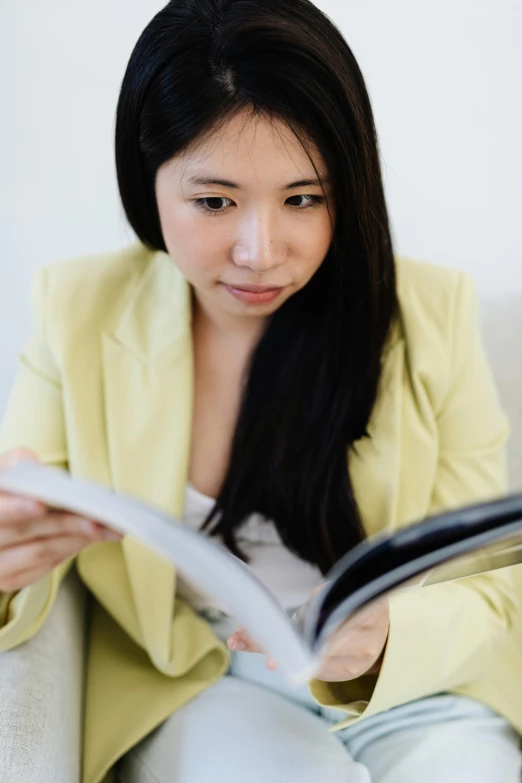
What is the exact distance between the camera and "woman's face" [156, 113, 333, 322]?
0.82 m

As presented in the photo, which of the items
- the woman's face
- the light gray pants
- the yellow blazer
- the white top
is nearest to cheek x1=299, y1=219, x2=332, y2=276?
the woman's face

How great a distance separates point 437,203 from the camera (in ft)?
4.56

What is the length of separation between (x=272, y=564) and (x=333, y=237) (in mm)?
437

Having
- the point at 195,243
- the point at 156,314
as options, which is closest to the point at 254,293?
the point at 195,243

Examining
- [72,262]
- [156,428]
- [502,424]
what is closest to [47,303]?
[72,262]

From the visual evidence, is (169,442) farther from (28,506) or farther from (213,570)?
(213,570)

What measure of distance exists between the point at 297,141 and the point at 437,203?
63cm

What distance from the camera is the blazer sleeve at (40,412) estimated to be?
3.34ft

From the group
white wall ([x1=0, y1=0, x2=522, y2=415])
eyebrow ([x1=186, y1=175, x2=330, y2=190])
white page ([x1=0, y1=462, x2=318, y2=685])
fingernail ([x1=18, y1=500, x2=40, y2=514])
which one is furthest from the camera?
white wall ([x1=0, y1=0, x2=522, y2=415])

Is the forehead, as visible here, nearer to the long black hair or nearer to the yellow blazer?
the long black hair

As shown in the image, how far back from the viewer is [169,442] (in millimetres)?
1045

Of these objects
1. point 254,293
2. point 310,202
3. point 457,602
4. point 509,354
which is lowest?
point 457,602

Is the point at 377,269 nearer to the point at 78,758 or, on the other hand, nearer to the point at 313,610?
the point at 313,610

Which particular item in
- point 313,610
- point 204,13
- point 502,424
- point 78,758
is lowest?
point 78,758
